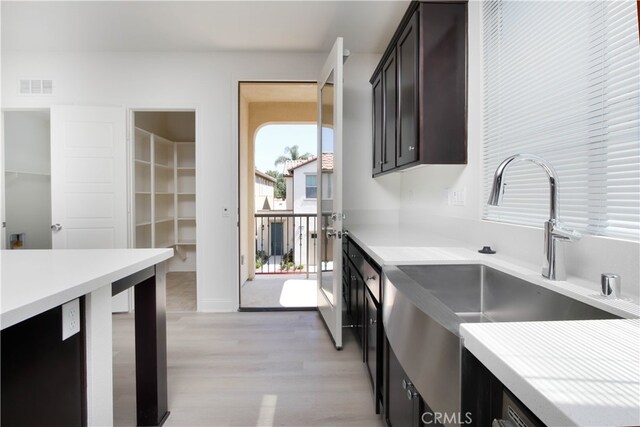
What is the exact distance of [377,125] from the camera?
3020mm

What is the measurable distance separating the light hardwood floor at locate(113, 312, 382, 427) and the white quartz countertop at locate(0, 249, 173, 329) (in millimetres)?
888

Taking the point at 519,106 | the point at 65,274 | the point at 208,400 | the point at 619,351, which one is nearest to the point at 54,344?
the point at 65,274

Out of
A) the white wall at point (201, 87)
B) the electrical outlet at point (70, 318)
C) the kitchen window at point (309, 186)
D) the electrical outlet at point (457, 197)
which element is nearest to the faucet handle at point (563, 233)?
the electrical outlet at point (457, 197)

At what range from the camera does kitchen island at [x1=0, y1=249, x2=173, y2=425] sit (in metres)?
0.96

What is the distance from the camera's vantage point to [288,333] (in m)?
2.75

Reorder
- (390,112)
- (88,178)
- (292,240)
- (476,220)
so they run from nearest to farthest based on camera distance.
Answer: (476,220)
(390,112)
(88,178)
(292,240)

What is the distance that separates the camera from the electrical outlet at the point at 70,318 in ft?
3.30

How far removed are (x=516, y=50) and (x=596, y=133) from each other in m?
0.68

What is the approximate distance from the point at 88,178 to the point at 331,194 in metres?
2.47

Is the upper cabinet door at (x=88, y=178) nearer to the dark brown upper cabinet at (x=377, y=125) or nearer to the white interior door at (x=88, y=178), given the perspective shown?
the white interior door at (x=88, y=178)

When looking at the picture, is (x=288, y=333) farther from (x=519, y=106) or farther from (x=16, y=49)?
(x=16, y=49)

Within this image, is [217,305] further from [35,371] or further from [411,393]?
[411,393]

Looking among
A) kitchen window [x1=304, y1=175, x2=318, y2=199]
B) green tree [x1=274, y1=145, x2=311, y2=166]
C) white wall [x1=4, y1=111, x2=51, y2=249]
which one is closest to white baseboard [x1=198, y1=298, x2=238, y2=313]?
white wall [x1=4, y1=111, x2=51, y2=249]

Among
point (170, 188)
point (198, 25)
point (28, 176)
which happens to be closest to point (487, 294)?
point (198, 25)
